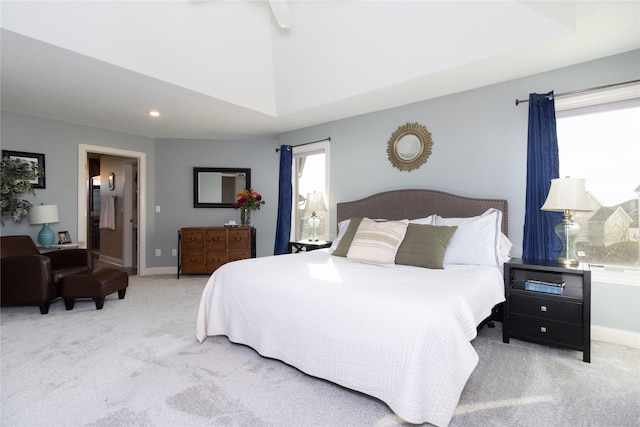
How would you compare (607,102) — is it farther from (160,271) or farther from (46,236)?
(160,271)

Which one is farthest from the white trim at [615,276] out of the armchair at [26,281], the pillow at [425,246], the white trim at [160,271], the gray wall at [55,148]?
the gray wall at [55,148]

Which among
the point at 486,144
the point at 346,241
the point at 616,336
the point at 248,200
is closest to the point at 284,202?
the point at 248,200

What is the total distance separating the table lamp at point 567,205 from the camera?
2557mm

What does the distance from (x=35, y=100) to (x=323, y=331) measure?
4335mm

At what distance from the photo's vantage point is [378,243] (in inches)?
116

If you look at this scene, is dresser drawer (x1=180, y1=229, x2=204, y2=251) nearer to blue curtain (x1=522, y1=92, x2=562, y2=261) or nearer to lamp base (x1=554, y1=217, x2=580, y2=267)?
Result: blue curtain (x1=522, y1=92, x2=562, y2=261)

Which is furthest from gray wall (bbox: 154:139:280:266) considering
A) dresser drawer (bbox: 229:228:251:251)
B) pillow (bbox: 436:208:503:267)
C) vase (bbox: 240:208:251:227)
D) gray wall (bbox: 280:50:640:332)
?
pillow (bbox: 436:208:503:267)

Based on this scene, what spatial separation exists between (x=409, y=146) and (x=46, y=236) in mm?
4680

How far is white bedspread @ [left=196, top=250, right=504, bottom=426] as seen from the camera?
5.16 ft

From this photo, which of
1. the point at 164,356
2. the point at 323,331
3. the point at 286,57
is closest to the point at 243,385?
the point at 323,331

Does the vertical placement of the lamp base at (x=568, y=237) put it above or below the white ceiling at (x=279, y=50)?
below

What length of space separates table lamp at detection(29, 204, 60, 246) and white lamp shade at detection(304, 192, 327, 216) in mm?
3269

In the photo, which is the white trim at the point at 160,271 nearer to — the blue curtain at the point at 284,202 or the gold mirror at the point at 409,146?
the blue curtain at the point at 284,202

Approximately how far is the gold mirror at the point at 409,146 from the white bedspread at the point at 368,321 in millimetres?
1538
